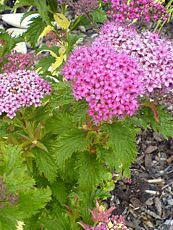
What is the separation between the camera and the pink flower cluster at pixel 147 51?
1986mm

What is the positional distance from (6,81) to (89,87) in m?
0.45

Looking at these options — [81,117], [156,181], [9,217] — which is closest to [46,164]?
[81,117]

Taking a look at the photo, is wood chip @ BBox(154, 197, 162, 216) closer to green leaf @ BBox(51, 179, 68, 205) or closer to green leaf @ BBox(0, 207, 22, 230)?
green leaf @ BBox(51, 179, 68, 205)

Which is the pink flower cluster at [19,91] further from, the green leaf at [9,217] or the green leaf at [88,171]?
A: the green leaf at [9,217]

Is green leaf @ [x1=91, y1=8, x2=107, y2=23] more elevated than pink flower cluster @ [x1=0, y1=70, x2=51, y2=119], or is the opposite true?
green leaf @ [x1=91, y1=8, x2=107, y2=23]

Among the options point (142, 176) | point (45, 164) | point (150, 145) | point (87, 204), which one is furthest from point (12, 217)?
point (150, 145)

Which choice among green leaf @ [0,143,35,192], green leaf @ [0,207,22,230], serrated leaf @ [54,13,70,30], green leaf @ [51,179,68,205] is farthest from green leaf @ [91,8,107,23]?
green leaf @ [0,207,22,230]

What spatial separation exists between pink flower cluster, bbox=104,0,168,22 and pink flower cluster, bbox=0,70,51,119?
1.76 feet

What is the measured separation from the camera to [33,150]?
7.48 ft

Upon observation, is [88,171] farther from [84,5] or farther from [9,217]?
[84,5]

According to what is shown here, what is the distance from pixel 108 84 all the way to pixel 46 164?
55cm

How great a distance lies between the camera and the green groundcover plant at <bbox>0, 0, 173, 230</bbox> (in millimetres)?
1915

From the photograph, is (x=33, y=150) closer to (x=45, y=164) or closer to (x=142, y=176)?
(x=45, y=164)

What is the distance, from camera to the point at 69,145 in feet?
6.71
